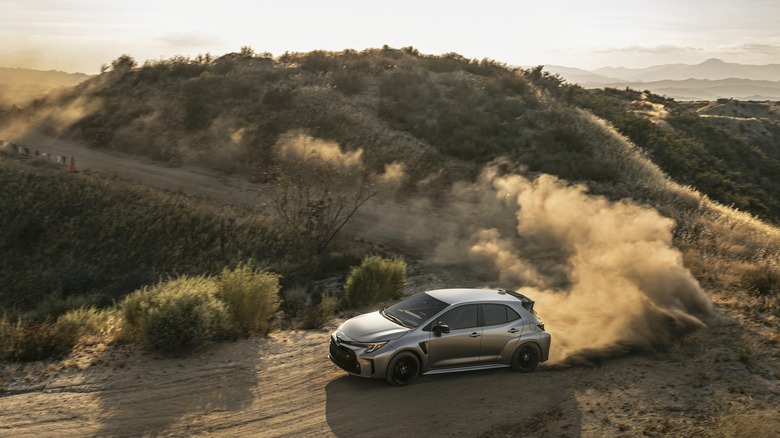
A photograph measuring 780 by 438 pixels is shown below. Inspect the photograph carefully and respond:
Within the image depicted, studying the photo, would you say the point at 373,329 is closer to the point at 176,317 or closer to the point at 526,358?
the point at 526,358

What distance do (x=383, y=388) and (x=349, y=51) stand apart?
144ft

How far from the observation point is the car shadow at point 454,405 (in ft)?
31.7

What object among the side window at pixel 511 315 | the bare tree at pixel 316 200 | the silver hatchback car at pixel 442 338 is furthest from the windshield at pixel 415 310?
the bare tree at pixel 316 200

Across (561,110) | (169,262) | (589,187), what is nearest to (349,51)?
(561,110)

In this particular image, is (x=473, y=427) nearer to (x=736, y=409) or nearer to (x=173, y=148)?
(x=736, y=409)

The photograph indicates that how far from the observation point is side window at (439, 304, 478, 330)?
1135cm

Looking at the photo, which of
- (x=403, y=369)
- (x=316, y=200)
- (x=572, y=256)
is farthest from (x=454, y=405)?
(x=316, y=200)

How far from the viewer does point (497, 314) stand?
38.6 ft

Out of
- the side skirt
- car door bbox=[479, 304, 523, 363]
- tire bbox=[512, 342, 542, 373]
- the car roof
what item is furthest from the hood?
tire bbox=[512, 342, 542, 373]

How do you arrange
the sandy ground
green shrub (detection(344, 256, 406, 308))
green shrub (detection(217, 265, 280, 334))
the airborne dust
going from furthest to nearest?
1. green shrub (detection(344, 256, 406, 308))
2. green shrub (detection(217, 265, 280, 334))
3. the airborne dust
4. the sandy ground

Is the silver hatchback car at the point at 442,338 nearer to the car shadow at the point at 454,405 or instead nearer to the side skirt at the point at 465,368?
the side skirt at the point at 465,368

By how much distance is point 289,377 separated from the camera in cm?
1162

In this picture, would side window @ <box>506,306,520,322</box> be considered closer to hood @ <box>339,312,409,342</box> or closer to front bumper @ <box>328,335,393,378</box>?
hood @ <box>339,312,409,342</box>

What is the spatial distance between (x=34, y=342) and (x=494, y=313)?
912 centimetres
